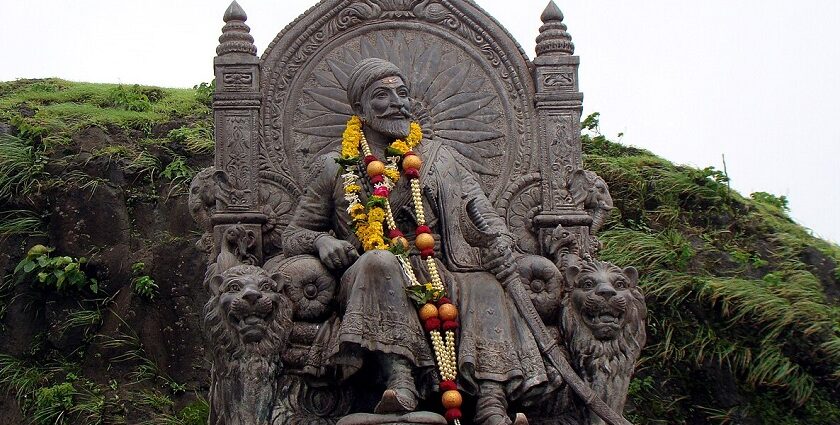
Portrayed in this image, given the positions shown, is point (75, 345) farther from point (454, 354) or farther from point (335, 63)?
point (454, 354)

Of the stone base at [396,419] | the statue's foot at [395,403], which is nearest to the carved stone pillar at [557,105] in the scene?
the statue's foot at [395,403]

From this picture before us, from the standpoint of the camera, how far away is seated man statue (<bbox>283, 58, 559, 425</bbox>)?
809 centimetres

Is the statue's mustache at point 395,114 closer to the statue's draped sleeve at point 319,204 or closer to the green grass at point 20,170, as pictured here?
the statue's draped sleeve at point 319,204

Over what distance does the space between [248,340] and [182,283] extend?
4.23m

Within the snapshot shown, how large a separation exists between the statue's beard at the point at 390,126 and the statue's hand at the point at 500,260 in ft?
3.32

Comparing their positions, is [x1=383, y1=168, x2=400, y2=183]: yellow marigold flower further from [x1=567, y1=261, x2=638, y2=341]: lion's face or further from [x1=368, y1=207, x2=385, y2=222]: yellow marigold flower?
[x1=567, y1=261, x2=638, y2=341]: lion's face

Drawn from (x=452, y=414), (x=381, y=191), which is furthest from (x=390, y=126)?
(x=452, y=414)

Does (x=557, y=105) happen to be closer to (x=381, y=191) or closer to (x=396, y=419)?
(x=381, y=191)

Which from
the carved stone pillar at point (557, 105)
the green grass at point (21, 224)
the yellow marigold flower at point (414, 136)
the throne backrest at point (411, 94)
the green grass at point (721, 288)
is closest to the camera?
the yellow marigold flower at point (414, 136)

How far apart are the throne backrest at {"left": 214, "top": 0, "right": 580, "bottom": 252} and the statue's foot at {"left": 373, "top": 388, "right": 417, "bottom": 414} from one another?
86.1 inches

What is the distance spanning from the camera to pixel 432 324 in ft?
27.1

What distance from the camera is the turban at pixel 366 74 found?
30.1ft

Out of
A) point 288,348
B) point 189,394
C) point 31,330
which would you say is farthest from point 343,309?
point 31,330

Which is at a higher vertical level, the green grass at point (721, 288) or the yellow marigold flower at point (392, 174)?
the yellow marigold flower at point (392, 174)
